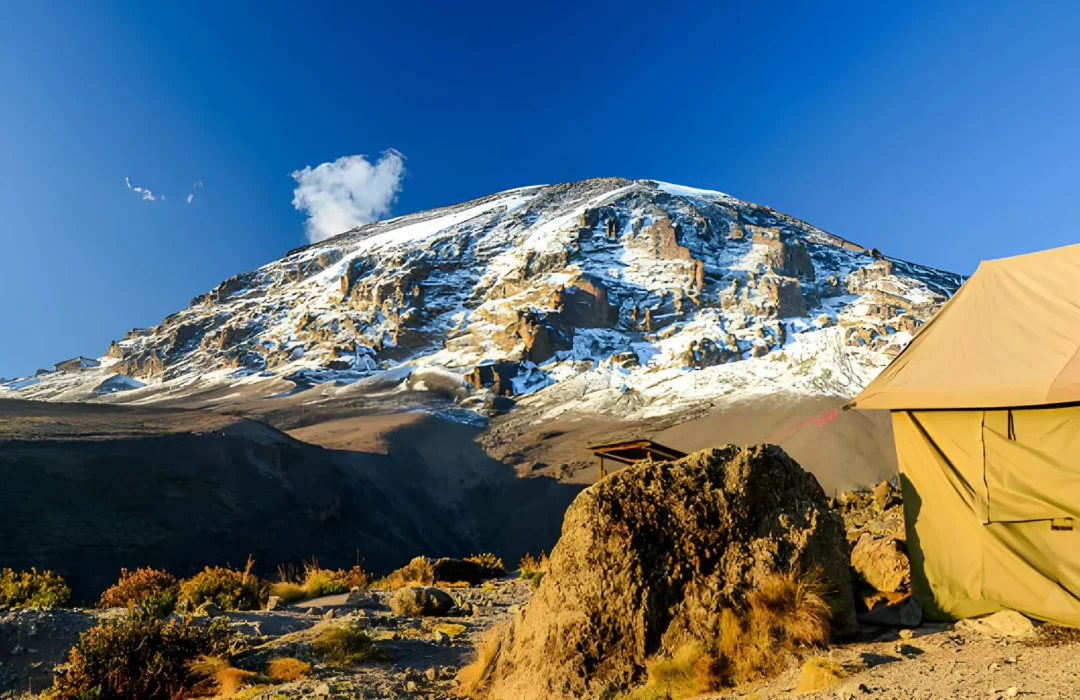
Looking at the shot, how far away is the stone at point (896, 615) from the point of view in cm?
460

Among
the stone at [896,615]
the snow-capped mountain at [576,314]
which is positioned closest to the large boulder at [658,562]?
the stone at [896,615]

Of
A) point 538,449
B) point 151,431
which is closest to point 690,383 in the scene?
point 538,449

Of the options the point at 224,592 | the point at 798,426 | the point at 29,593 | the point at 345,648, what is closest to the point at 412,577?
the point at 224,592

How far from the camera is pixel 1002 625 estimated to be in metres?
4.32

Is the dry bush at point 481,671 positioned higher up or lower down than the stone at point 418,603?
higher up

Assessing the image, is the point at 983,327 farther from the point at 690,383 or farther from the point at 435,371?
the point at 435,371

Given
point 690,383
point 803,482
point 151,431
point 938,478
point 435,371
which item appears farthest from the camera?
point 435,371

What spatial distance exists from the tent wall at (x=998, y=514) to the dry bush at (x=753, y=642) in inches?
58.3

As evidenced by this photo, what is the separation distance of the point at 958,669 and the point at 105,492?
2985cm

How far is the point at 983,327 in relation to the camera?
19.1ft

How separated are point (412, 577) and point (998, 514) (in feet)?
34.3

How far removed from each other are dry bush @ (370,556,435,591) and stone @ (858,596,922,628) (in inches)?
354

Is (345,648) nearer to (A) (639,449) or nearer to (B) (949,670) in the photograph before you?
(B) (949,670)

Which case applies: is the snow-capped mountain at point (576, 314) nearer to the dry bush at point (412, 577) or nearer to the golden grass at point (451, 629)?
the dry bush at point (412, 577)
